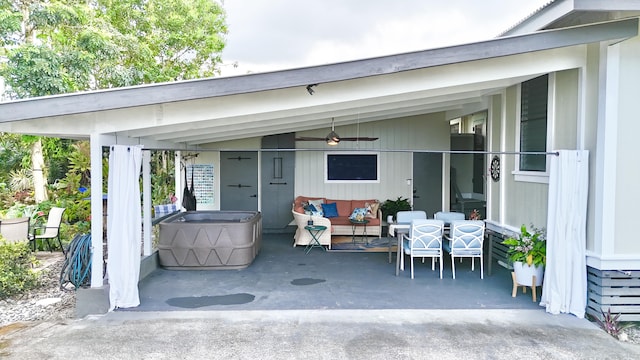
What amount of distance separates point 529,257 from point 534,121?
1.86m

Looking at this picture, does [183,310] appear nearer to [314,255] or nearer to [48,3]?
[314,255]

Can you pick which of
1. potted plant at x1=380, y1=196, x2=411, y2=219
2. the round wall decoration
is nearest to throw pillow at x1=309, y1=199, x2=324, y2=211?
potted plant at x1=380, y1=196, x2=411, y2=219

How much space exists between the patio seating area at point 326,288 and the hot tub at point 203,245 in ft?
0.48

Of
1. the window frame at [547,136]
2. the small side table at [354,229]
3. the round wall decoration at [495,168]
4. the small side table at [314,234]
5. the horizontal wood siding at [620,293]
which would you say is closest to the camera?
the horizontal wood siding at [620,293]

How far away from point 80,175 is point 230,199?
4.60 meters

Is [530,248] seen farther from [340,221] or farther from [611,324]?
[340,221]

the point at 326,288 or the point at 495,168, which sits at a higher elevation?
the point at 495,168

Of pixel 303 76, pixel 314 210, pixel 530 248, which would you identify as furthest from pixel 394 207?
pixel 303 76

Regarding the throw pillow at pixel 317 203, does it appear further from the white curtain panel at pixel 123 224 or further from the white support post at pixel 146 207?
the white curtain panel at pixel 123 224

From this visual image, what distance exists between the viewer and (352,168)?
9547 mm

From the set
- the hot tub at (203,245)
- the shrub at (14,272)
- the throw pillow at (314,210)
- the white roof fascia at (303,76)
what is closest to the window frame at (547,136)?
the white roof fascia at (303,76)

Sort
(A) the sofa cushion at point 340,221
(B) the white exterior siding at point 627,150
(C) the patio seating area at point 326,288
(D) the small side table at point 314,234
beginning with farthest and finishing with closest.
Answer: (A) the sofa cushion at point 340,221 → (D) the small side table at point 314,234 → (C) the patio seating area at point 326,288 → (B) the white exterior siding at point 627,150

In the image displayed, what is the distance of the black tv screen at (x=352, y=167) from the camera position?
31.3 feet

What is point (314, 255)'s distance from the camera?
721cm
